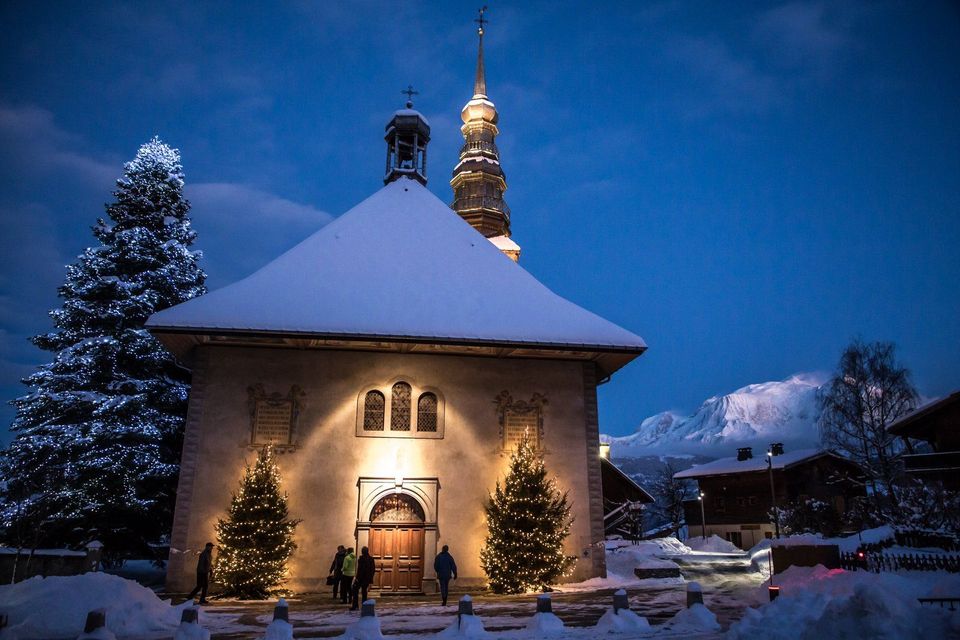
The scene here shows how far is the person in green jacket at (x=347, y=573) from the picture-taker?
15508 millimetres

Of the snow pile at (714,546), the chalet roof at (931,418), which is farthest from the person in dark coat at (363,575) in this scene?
the snow pile at (714,546)

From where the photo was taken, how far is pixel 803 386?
17225cm

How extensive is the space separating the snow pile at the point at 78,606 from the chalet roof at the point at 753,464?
40.2 m

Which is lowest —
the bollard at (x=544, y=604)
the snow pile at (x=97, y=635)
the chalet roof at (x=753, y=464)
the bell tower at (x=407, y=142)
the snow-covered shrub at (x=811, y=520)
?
the bollard at (x=544, y=604)

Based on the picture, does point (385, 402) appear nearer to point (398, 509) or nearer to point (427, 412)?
point (427, 412)

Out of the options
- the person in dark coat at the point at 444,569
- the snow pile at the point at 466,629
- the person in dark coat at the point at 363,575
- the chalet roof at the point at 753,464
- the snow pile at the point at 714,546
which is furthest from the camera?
the chalet roof at the point at 753,464

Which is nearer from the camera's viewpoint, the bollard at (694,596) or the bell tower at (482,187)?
the bollard at (694,596)

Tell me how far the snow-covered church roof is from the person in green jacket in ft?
19.1

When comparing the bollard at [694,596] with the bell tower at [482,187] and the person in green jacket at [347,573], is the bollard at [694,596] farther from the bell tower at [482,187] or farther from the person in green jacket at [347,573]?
the bell tower at [482,187]

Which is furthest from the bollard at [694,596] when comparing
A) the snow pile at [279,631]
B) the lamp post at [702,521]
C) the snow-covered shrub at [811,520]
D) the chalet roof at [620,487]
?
the lamp post at [702,521]

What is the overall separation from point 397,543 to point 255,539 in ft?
13.2

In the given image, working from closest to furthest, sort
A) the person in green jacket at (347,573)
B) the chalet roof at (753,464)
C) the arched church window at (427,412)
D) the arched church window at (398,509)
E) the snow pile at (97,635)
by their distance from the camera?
1. the snow pile at (97,635)
2. the person in green jacket at (347,573)
3. the arched church window at (398,509)
4. the arched church window at (427,412)
5. the chalet roof at (753,464)

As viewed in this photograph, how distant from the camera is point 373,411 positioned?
1956 centimetres

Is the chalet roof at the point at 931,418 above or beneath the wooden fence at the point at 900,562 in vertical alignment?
above
